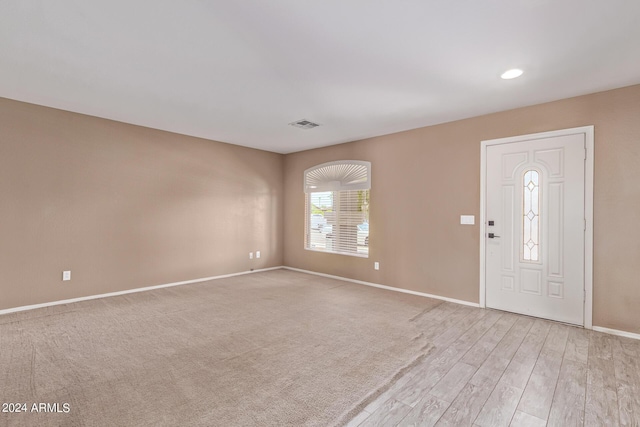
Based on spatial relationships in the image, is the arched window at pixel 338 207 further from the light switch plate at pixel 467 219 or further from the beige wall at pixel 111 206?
the light switch plate at pixel 467 219

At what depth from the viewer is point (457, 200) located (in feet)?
14.1

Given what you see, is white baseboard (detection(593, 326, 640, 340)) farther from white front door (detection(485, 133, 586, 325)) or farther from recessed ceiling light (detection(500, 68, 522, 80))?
recessed ceiling light (detection(500, 68, 522, 80))

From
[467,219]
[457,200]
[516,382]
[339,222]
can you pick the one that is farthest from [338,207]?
[516,382]

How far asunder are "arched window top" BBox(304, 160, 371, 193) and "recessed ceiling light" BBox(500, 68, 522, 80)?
103 inches

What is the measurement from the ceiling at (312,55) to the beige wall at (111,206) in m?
0.53

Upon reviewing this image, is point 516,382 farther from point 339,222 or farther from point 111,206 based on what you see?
point 111,206

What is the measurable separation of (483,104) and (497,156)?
73cm

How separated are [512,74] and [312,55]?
76.5 inches

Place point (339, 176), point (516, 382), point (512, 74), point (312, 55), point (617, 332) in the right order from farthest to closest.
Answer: point (339, 176) → point (617, 332) → point (512, 74) → point (312, 55) → point (516, 382)

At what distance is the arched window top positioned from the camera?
5430 millimetres

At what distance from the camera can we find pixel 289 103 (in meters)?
3.70

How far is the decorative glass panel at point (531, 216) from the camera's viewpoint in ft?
12.0

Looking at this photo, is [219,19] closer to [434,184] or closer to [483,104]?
[483,104]

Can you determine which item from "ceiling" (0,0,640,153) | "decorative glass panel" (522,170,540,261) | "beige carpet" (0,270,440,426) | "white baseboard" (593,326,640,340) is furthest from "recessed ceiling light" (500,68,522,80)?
"white baseboard" (593,326,640,340)
